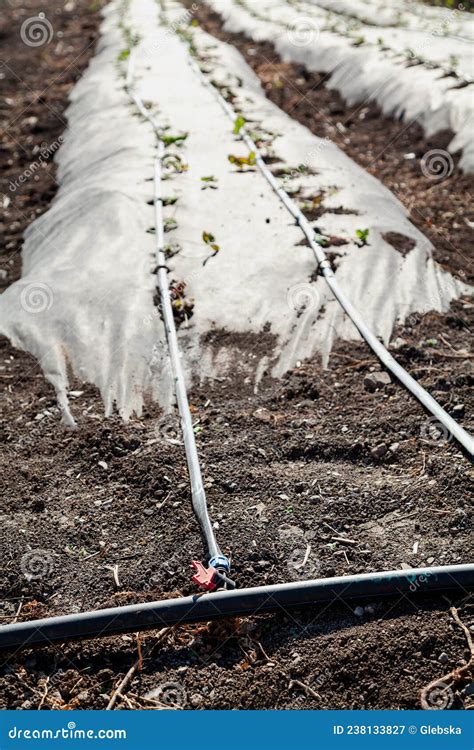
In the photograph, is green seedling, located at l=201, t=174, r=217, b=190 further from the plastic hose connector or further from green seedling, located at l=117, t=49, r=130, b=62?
green seedling, located at l=117, t=49, r=130, b=62

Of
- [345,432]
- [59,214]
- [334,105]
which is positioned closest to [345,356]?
[345,432]

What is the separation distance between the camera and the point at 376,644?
8.54 ft

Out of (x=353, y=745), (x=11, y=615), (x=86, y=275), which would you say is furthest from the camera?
(x=86, y=275)

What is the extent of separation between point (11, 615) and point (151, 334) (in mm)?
1881

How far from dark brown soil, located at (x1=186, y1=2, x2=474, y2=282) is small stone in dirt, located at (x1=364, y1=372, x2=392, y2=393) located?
4.65 ft

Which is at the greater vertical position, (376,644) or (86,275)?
(86,275)

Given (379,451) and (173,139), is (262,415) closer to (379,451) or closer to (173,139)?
(379,451)

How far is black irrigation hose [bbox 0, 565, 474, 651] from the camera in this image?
271 centimetres

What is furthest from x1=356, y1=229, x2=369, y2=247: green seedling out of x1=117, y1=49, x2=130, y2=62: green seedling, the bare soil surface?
x1=117, y1=49, x2=130, y2=62: green seedling

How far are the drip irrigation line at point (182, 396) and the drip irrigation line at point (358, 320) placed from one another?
87cm

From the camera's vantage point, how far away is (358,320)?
4.25 m

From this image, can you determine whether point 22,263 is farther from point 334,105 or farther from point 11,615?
point 334,105

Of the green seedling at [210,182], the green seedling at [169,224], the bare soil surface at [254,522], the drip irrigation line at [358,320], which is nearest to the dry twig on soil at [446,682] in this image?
the bare soil surface at [254,522]

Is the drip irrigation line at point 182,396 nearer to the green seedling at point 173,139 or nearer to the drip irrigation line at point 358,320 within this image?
the green seedling at point 173,139
